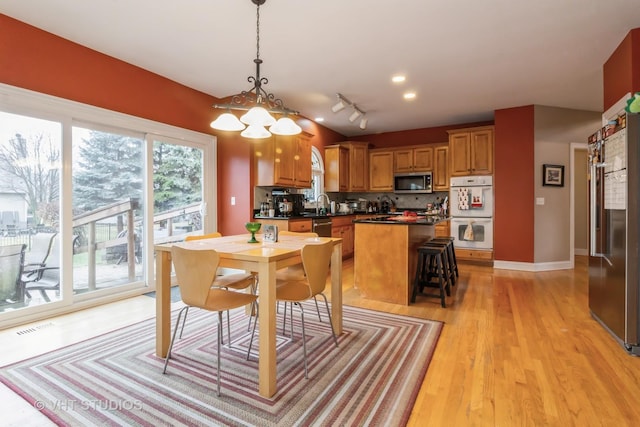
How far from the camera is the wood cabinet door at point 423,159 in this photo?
20.4 feet

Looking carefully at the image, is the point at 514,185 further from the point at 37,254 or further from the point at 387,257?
the point at 37,254

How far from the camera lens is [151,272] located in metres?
3.87

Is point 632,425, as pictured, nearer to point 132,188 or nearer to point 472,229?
point 472,229

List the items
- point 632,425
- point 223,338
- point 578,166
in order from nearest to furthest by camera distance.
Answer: point 632,425 → point 223,338 → point 578,166

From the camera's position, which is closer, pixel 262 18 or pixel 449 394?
pixel 449 394

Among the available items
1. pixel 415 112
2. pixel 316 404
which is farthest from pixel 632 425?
pixel 415 112

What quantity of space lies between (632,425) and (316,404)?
1.55 meters

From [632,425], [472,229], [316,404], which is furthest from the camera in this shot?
[472,229]

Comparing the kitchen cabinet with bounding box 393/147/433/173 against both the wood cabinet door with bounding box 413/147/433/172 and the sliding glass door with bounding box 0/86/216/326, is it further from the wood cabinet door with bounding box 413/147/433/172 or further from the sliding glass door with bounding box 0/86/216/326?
the sliding glass door with bounding box 0/86/216/326

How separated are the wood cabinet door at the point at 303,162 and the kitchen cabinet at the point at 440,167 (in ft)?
8.30

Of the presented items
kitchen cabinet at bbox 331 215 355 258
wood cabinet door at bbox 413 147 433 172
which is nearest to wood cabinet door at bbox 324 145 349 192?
kitchen cabinet at bbox 331 215 355 258

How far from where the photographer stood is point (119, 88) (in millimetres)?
3379

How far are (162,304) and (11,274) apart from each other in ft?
5.55

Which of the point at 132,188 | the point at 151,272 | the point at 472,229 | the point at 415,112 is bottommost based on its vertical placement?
the point at 151,272
